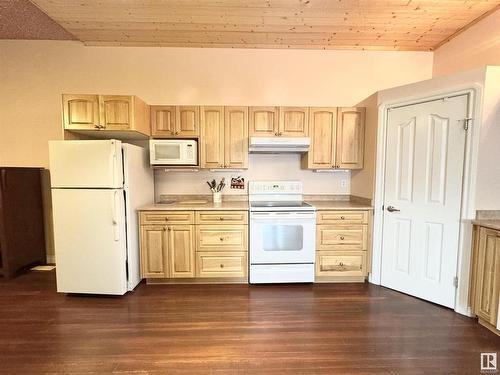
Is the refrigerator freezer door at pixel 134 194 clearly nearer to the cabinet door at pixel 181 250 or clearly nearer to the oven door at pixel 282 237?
the cabinet door at pixel 181 250

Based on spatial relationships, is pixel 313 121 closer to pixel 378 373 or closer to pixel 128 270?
pixel 378 373

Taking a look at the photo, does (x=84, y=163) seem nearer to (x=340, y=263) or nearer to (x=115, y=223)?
(x=115, y=223)

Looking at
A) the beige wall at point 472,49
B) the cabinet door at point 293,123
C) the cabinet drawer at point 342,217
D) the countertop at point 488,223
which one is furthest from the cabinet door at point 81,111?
the beige wall at point 472,49

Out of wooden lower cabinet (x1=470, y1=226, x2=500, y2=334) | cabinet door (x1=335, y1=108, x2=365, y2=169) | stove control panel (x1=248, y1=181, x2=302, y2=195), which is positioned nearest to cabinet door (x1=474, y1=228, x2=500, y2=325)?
wooden lower cabinet (x1=470, y1=226, x2=500, y2=334)

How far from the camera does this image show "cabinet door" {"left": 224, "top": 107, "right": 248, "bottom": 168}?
3.21 meters

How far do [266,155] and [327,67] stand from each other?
1492 millimetres

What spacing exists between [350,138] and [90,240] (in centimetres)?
331

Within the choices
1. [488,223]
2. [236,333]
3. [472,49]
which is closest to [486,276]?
[488,223]

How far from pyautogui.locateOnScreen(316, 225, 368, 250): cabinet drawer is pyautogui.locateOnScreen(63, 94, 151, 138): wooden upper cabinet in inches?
99.9

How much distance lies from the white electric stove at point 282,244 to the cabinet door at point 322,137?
0.70m

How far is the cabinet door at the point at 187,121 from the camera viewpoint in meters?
3.20

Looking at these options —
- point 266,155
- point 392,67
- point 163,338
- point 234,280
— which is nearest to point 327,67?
point 392,67

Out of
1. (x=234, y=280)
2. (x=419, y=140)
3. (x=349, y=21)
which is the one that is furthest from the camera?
(x=234, y=280)

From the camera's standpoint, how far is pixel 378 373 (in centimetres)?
168
